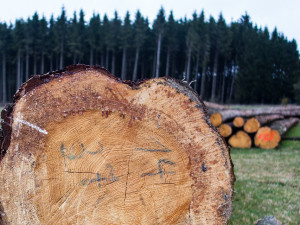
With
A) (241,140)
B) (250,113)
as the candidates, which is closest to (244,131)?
(241,140)

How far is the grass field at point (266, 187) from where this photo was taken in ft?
12.8

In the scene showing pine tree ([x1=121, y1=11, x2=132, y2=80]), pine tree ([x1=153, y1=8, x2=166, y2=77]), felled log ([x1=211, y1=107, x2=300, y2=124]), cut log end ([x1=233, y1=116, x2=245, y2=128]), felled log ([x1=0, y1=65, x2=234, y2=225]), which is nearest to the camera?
felled log ([x1=0, y1=65, x2=234, y2=225])

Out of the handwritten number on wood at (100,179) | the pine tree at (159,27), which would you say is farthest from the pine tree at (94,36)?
the handwritten number on wood at (100,179)

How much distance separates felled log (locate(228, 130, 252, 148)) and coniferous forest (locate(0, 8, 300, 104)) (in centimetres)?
2319

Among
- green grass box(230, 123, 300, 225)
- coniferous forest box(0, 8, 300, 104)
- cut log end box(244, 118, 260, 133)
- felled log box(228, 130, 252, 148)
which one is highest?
coniferous forest box(0, 8, 300, 104)

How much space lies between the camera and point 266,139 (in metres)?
9.98

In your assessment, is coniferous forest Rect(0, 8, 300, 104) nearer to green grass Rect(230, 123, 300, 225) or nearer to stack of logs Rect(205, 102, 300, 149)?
stack of logs Rect(205, 102, 300, 149)

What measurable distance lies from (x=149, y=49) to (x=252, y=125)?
93.0 feet

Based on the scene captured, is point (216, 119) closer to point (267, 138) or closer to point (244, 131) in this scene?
point (244, 131)

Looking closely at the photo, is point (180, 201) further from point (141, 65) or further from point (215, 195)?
point (141, 65)

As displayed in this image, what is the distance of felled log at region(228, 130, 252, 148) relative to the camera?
1002cm

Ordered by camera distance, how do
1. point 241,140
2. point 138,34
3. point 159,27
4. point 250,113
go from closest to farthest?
1. point 241,140
2. point 250,113
3. point 138,34
4. point 159,27

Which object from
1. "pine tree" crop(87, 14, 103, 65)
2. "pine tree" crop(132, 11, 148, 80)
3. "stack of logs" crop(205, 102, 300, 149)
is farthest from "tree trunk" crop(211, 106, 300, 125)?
"pine tree" crop(87, 14, 103, 65)

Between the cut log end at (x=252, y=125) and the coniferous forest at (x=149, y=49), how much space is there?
23321 mm
